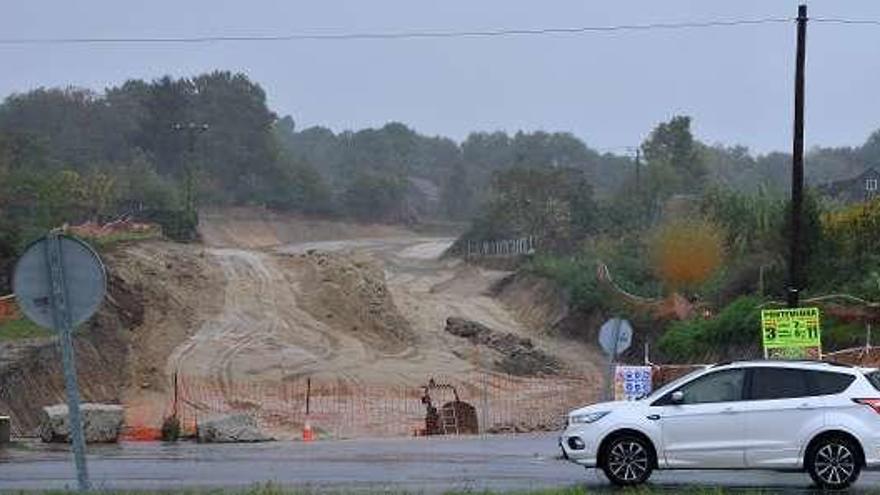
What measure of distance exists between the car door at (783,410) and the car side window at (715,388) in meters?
0.16

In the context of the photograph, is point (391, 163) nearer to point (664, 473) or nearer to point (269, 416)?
point (269, 416)

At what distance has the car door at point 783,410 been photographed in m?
16.7

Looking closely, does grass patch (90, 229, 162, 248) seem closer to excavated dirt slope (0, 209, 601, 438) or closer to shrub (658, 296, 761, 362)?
excavated dirt slope (0, 209, 601, 438)

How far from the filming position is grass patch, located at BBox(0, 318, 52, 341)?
151 ft

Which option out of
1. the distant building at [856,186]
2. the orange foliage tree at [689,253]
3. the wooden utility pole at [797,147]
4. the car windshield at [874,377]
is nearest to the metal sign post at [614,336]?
the wooden utility pole at [797,147]

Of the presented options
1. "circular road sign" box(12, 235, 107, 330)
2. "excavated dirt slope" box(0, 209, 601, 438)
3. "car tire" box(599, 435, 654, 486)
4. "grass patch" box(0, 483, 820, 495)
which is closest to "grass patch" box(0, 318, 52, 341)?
"excavated dirt slope" box(0, 209, 601, 438)

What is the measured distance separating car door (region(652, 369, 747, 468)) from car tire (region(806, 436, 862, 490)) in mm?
835

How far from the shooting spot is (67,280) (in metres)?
12.6

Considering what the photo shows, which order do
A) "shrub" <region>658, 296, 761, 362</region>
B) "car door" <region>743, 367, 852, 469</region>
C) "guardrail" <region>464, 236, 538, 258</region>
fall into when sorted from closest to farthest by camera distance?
1. "car door" <region>743, 367, 852, 469</region>
2. "shrub" <region>658, 296, 761, 362</region>
3. "guardrail" <region>464, 236, 538, 258</region>

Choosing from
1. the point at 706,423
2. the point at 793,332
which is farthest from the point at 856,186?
the point at 706,423

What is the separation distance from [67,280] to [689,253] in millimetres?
55260

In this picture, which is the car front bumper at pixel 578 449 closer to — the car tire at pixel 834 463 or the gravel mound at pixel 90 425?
the car tire at pixel 834 463

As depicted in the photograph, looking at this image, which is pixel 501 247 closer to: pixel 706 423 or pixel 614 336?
pixel 614 336

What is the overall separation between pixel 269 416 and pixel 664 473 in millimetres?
26011
